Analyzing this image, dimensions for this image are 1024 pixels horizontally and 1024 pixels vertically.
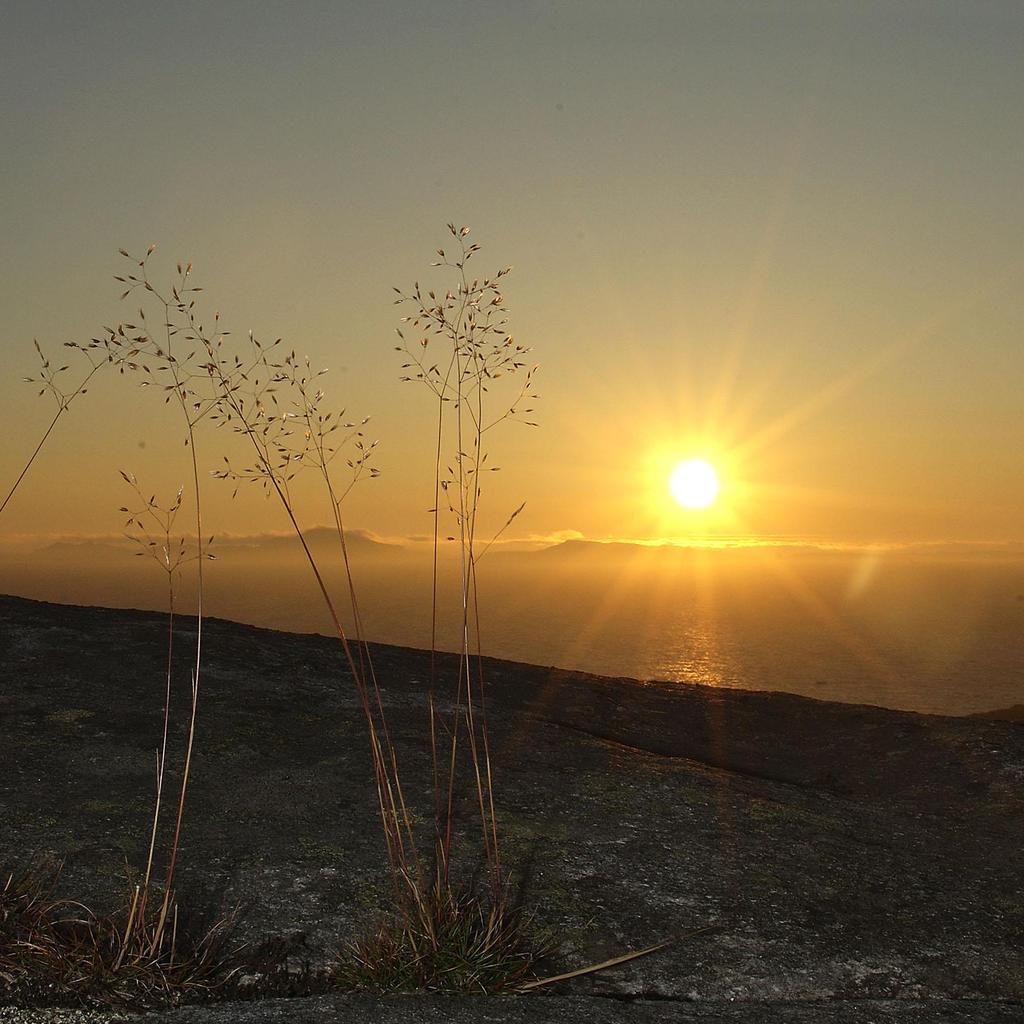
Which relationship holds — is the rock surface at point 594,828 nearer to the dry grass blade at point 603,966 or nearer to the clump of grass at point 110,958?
the dry grass blade at point 603,966

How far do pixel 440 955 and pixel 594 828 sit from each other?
157 cm

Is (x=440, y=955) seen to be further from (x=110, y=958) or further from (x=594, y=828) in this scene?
(x=594, y=828)

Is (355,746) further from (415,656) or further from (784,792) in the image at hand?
(415,656)

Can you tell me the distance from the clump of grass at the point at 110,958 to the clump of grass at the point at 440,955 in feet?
Answer: 1.55

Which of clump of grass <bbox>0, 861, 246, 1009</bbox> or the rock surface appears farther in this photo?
the rock surface

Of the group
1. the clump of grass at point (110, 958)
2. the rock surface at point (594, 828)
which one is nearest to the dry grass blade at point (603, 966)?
the rock surface at point (594, 828)

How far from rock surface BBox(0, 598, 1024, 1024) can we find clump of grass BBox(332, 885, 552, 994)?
0.32 ft

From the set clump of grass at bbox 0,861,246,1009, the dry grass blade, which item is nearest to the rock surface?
the dry grass blade

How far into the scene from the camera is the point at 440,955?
10.8ft

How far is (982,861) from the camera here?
16.5 ft

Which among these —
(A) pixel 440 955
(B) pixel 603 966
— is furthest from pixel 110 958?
(B) pixel 603 966

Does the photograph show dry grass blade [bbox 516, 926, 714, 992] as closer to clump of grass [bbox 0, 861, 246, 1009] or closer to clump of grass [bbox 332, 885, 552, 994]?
clump of grass [bbox 332, 885, 552, 994]

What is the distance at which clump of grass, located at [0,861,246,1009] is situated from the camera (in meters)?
3.25

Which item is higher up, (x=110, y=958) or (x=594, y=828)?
(x=594, y=828)
